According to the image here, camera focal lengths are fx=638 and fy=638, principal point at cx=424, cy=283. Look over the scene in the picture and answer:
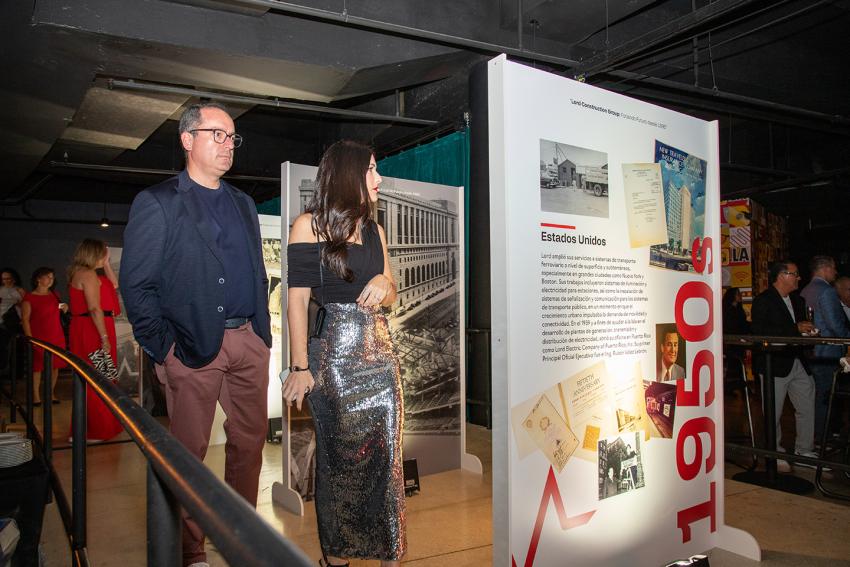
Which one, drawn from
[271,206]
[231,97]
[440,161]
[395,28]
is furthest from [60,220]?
[395,28]

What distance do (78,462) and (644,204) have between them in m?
2.15

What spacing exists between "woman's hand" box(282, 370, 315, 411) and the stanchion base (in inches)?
132

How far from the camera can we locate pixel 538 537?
2039mm

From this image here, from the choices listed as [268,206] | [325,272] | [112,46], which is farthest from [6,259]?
[325,272]

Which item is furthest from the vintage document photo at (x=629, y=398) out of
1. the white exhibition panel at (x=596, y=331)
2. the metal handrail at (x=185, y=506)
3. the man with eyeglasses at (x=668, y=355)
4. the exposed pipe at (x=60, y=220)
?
the exposed pipe at (x=60, y=220)

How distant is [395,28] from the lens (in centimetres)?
490

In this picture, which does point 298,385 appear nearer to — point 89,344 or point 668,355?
point 668,355

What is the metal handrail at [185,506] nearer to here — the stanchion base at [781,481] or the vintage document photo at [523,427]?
the vintage document photo at [523,427]

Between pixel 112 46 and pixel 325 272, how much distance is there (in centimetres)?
424

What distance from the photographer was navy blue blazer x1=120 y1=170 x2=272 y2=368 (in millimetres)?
1981

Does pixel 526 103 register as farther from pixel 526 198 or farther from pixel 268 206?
pixel 268 206

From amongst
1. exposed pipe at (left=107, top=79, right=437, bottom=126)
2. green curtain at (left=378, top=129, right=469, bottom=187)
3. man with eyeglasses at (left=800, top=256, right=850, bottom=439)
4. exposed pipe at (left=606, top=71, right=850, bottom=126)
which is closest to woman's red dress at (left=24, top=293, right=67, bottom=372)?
exposed pipe at (left=107, top=79, right=437, bottom=126)

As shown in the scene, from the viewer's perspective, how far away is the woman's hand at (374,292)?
2045 mm

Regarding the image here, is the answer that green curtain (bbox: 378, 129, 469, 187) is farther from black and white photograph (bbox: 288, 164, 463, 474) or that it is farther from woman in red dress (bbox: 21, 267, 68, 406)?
woman in red dress (bbox: 21, 267, 68, 406)
